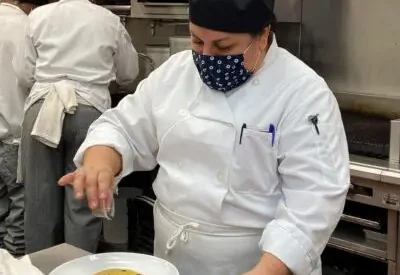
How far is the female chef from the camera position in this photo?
1.07m

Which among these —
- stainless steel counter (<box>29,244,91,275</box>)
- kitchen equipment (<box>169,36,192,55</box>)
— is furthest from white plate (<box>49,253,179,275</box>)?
kitchen equipment (<box>169,36,192,55</box>)

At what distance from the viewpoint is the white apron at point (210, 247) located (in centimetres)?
119

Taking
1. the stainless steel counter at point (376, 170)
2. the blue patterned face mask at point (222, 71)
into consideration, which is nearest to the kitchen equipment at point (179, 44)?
the stainless steel counter at point (376, 170)

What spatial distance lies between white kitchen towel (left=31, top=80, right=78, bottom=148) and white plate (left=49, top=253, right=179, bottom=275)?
1.52 meters

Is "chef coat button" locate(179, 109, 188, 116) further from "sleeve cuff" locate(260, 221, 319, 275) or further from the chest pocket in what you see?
"sleeve cuff" locate(260, 221, 319, 275)

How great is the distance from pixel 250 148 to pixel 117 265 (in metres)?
0.33

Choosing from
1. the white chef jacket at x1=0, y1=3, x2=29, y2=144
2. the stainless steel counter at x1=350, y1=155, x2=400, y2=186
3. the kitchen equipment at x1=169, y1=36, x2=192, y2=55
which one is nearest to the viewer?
the stainless steel counter at x1=350, y1=155, x2=400, y2=186

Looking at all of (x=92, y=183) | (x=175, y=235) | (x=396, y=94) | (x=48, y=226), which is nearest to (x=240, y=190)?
(x=175, y=235)

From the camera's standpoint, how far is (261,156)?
1.15m

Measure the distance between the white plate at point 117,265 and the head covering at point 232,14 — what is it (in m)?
0.44

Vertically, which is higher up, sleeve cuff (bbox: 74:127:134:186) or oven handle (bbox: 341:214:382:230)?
sleeve cuff (bbox: 74:127:134:186)

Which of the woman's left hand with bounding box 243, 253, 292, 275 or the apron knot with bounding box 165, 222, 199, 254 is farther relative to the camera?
the apron knot with bounding box 165, 222, 199, 254

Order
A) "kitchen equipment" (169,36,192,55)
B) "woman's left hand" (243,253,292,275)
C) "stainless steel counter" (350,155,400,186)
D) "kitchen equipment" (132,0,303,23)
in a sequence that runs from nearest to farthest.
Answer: "woman's left hand" (243,253,292,275)
"stainless steel counter" (350,155,400,186)
"kitchen equipment" (132,0,303,23)
"kitchen equipment" (169,36,192,55)

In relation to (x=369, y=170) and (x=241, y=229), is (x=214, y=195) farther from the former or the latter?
(x=369, y=170)
